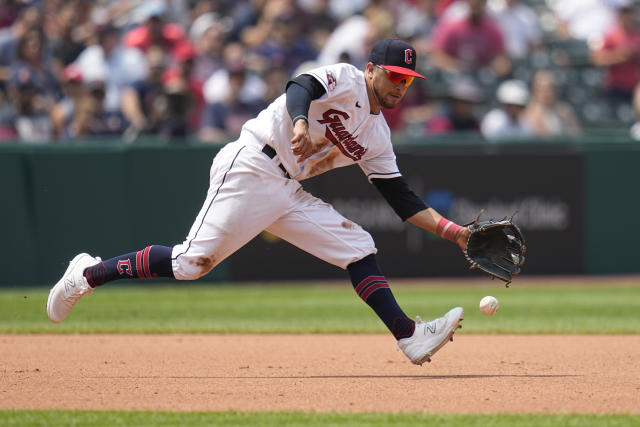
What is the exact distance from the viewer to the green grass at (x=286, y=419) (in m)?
4.38

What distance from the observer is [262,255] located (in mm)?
11461

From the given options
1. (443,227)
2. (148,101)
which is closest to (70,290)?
(443,227)

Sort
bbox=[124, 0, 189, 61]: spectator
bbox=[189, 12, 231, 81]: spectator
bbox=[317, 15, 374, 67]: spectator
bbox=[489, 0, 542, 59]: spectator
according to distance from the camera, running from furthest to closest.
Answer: bbox=[489, 0, 542, 59]: spectator, bbox=[317, 15, 374, 67]: spectator, bbox=[189, 12, 231, 81]: spectator, bbox=[124, 0, 189, 61]: spectator

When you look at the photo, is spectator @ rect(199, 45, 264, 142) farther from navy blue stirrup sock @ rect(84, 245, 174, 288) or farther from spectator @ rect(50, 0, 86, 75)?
navy blue stirrup sock @ rect(84, 245, 174, 288)

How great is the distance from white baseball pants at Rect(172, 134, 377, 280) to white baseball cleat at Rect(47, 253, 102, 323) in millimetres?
599

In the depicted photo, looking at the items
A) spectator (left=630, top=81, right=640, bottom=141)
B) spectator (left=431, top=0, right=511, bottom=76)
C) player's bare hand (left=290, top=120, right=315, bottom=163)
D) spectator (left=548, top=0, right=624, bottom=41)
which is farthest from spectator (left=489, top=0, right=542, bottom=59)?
player's bare hand (left=290, top=120, right=315, bottom=163)

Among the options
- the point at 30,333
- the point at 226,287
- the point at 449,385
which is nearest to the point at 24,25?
the point at 226,287

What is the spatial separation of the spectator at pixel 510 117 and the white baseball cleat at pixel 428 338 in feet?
22.4

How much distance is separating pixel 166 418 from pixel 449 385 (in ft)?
5.59

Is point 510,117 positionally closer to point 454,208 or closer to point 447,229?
point 454,208

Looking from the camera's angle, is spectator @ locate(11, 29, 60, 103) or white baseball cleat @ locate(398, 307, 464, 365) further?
spectator @ locate(11, 29, 60, 103)

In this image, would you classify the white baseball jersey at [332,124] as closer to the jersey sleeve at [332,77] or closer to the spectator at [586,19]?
the jersey sleeve at [332,77]

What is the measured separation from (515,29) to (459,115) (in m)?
2.51

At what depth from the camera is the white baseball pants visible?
5.48 meters
